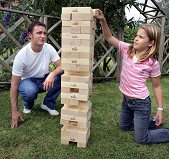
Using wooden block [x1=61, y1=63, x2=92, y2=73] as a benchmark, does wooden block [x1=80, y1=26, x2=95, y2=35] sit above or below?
above

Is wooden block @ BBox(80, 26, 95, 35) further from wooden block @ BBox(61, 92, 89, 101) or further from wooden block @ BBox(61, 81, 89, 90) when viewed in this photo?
wooden block @ BBox(61, 92, 89, 101)

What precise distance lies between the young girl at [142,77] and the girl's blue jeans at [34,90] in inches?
42.8

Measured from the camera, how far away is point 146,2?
24.4 feet

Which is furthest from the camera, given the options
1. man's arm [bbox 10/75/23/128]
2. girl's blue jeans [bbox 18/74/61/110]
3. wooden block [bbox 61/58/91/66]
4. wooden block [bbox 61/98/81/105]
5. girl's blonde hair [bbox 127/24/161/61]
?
girl's blue jeans [bbox 18/74/61/110]

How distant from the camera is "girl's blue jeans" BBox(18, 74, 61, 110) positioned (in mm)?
3643

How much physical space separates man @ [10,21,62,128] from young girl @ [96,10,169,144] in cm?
89

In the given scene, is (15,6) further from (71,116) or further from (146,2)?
(71,116)

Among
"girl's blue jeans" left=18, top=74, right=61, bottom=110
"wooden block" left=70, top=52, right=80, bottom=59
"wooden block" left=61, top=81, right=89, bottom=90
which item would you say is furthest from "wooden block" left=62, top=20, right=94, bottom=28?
"girl's blue jeans" left=18, top=74, right=61, bottom=110

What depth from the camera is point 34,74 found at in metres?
3.83

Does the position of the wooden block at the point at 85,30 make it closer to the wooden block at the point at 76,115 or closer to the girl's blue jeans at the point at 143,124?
the wooden block at the point at 76,115

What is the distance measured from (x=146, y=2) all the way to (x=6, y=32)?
13.7 feet

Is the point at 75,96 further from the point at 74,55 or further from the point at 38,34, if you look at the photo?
the point at 38,34

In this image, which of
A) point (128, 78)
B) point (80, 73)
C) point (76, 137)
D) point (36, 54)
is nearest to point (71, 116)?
point (76, 137)

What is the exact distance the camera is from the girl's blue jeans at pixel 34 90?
3643mm
